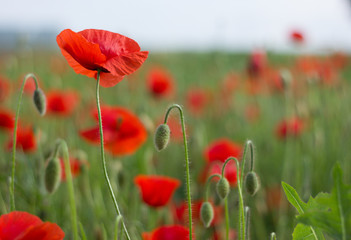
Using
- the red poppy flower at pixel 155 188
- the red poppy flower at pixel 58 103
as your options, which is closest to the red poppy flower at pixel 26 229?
the red poppy flower at pixel 155 188

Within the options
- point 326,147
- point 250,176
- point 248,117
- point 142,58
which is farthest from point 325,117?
point 142,58

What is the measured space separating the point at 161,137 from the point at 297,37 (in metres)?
2.87

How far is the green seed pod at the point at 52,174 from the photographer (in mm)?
1127

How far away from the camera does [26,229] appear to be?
79 cm

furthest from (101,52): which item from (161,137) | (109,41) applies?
(161,137)

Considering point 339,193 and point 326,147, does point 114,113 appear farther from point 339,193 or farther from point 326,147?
point 326,147

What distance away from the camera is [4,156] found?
7.88 ft

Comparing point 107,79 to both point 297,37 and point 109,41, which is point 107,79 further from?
point 297,37

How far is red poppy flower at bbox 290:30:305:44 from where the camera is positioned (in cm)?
357

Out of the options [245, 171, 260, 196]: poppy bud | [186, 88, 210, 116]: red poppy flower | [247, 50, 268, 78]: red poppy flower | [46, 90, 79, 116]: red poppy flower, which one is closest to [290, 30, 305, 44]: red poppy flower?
[247, 50, 268, 78]: red poppy flower

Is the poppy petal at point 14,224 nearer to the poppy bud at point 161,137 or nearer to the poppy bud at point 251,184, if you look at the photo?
the poppy bud at point 161,137

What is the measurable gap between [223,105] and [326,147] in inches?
65.9

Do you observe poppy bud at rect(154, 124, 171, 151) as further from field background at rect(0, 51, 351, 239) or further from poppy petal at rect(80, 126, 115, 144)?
poppy petal at rect(80, 126, 115, 144)

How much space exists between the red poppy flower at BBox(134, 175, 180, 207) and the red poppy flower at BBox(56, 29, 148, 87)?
475 mm
